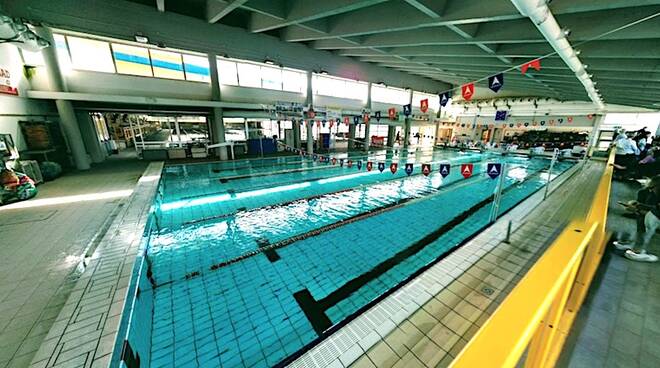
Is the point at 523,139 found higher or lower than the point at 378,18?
lower

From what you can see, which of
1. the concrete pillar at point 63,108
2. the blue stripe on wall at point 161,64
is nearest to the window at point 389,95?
the blue stripe on wall at point 161,64

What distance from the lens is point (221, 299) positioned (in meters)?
2.85

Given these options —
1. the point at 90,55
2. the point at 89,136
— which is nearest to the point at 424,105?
the point at 90,55

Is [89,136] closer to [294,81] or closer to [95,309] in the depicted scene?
[294,81]

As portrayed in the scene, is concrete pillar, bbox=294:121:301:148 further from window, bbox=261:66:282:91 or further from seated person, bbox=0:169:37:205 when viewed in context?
seated person, bbox=0:169:37:205

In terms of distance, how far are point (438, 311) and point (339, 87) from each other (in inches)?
569

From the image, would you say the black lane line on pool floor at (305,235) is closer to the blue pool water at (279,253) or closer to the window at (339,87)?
the blue pool water at (279,253)

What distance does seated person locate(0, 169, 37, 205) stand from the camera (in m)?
4.66

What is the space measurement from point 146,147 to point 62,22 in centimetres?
523

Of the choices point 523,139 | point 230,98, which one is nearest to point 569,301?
point 230,98

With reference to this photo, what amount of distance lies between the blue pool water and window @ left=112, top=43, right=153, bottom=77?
4.83 m

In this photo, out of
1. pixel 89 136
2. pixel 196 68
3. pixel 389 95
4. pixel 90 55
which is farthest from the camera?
pixel 389 95

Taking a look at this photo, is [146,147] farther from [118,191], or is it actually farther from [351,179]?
[351,179]

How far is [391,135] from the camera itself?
1867cm
